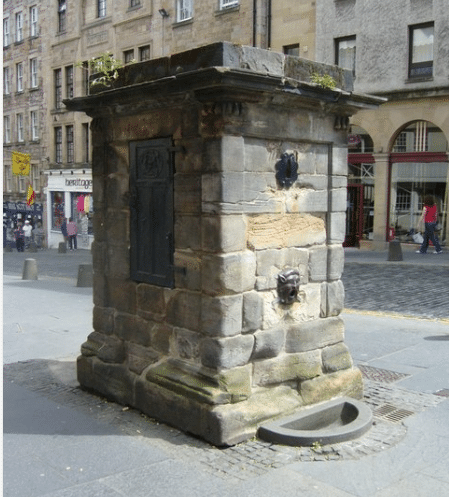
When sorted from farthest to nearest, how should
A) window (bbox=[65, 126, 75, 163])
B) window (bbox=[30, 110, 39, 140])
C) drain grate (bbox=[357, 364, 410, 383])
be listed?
window (bbox=[30, 110, 39, 140])
window (bbox=[65, 126, 75, 163])
drain grate (bbox=[357, 364, 410, 383])

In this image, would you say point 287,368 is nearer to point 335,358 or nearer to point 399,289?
point 335,358

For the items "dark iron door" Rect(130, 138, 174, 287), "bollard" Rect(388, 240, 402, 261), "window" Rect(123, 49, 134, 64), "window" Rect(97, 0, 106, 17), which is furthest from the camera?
"window" Rect(97, 0, 106, 17)

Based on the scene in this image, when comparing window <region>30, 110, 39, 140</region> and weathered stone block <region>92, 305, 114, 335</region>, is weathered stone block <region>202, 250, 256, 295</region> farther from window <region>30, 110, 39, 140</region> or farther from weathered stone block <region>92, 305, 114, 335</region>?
window <region>30, 110, 39, 140</region>

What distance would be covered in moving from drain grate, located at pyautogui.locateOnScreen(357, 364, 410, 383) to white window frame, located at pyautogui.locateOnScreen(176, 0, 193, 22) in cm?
2564

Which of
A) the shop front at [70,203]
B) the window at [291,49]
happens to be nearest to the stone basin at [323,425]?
the window at [291,49]

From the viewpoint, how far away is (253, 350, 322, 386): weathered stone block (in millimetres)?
5566

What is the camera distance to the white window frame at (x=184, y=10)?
3003 cm

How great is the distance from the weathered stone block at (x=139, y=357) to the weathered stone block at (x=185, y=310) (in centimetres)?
40

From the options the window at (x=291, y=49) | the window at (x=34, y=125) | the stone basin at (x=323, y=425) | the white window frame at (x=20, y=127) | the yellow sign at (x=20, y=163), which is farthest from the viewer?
the white window frame at (x=20, y=127)

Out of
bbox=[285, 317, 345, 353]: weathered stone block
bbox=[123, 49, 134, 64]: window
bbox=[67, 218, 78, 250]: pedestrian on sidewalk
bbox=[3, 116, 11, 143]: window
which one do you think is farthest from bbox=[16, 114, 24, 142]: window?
bbox=[285, 317, 345, 353]: weathered stone block

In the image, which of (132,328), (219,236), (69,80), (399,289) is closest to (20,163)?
(69,80)

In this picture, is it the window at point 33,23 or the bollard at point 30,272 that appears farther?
the window at point 33,23

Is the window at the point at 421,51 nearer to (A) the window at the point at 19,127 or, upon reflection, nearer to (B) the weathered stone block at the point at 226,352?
(B) the weathered stone block at the point at 226,352

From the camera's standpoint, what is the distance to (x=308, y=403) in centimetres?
577
